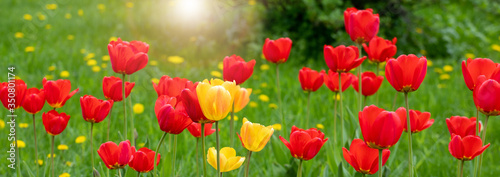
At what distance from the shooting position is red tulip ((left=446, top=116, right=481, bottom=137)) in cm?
131

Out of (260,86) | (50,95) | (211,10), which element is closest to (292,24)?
(211,10)

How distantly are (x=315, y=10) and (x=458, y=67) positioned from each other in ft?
4.01

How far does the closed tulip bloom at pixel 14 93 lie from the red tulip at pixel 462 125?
3.80 feet

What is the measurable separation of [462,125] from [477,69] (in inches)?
7.0

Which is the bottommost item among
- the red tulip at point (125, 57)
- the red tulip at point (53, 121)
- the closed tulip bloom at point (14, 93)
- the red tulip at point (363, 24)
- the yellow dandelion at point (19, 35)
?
the red tulip at point (53, 121)

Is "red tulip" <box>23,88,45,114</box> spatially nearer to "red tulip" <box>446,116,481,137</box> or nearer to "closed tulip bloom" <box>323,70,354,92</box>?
"closed tulip bloom" <box>323,70,354,92</box>

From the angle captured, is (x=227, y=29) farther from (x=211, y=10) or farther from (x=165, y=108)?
(x=165, y=108)

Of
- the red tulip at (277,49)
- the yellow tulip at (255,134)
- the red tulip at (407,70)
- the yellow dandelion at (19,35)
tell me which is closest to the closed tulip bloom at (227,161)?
the yellow tulip at (255,134)

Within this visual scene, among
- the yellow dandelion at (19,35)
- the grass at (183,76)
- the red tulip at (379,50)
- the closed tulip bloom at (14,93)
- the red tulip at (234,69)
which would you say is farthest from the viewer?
the yellow dandelion at (19,35)

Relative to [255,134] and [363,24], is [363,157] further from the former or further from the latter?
[363,24]

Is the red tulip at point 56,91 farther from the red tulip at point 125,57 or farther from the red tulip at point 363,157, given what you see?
the red tulip at point 363,157

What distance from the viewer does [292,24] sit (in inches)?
162

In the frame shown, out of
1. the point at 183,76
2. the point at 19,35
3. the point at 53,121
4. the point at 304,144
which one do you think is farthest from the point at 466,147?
the point at 19,35

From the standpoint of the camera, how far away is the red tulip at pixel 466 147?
117cm
